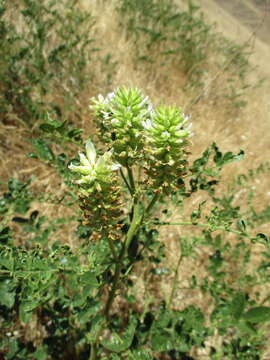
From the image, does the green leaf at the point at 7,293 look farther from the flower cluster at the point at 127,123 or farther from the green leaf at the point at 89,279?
Answer: the flower cluster at the point at 127,123

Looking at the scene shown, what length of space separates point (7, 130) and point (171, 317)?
2.90 metres

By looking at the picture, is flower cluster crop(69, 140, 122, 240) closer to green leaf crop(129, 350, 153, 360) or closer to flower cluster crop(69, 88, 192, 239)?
flower cluster crop(69, 88, 192, 239)

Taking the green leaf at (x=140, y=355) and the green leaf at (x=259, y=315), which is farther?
the green leaf at (x=140, y=355)

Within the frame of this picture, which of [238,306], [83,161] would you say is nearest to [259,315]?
[238,306]

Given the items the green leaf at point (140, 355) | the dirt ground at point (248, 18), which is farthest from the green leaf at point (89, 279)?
the dirt ground at point (248, 18)

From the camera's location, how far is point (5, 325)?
1.84 meters

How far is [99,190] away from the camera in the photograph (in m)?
1.26

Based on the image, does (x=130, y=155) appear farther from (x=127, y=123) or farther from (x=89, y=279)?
(x=89, y=279)

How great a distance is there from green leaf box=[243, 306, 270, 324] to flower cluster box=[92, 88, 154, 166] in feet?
2.82

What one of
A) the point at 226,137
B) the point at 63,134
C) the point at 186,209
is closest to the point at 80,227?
the point at 63,134

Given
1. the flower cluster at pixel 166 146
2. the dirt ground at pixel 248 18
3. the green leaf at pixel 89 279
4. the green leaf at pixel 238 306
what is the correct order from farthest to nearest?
the dirt ground at pixel 248 18
the green leaf at pixel 238 306
the flower cluster at pixel 166 146
the green leaf at pixel 89 279

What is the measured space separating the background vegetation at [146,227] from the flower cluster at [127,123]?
0.25 metres

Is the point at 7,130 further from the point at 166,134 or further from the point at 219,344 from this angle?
the point at 219,344

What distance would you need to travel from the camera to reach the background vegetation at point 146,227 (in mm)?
1552
